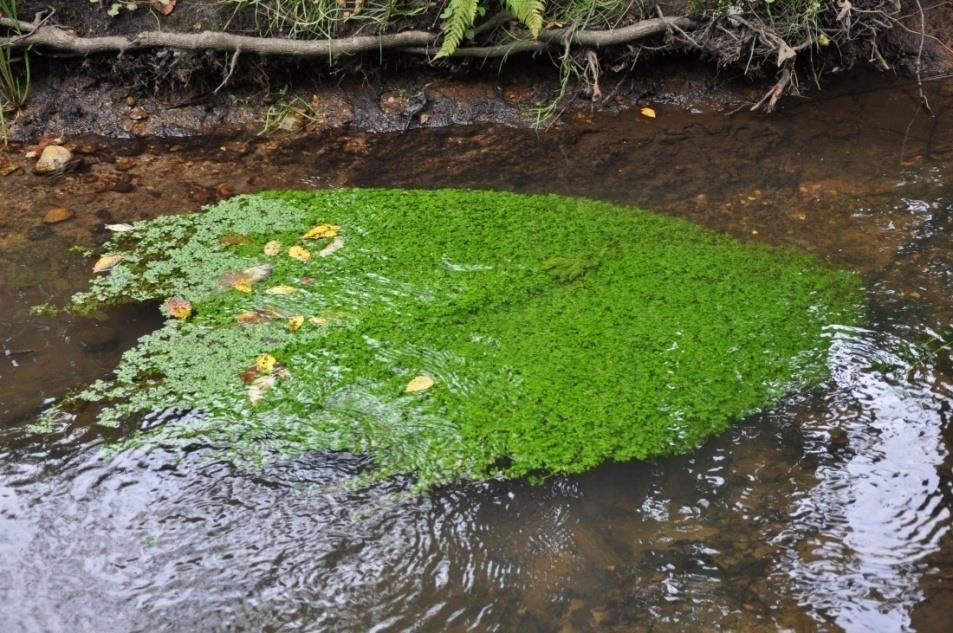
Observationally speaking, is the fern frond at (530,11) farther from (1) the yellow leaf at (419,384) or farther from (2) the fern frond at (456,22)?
(1) the yellow leaf at (419,384)

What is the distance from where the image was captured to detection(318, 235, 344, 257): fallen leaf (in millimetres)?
3783

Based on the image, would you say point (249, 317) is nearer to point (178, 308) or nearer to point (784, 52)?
point (178, 308)

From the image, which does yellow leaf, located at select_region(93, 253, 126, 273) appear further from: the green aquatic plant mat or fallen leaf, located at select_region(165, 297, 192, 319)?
fallen leaf, located at select_region(165, 297, 192, 319)

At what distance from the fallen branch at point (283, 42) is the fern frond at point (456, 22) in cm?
24

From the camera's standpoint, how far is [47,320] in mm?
3422

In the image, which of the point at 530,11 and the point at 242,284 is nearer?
the point at 242,284

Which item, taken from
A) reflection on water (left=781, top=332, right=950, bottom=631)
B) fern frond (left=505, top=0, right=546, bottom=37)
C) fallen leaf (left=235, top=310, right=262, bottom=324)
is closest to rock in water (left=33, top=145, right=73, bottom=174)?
fallen leaf (left=235, top=310, right=262, bottom=324)

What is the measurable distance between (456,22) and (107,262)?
7.14 feet

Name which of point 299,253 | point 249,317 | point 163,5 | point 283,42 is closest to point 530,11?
point 283,42

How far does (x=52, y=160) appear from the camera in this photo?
4500 millimetres

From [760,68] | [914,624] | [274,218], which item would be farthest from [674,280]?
[760,68]

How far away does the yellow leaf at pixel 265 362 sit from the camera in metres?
3.12

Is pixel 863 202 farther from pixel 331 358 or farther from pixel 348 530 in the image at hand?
pixel 348 530

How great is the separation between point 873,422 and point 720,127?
8.50 feet
